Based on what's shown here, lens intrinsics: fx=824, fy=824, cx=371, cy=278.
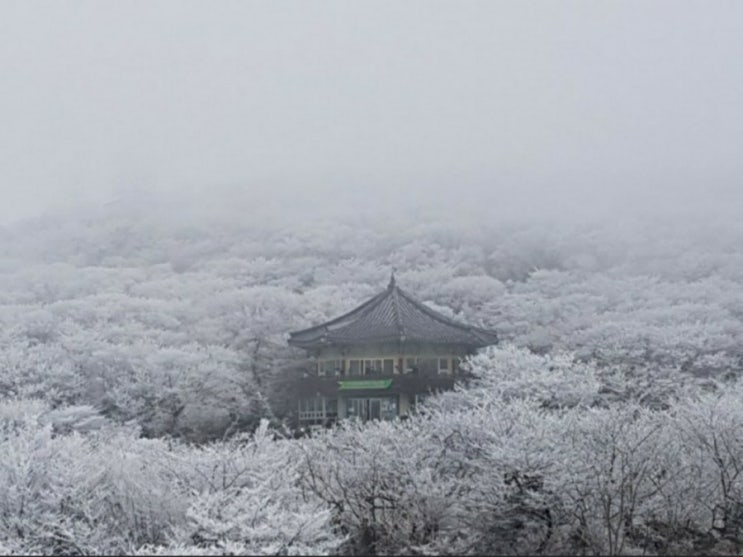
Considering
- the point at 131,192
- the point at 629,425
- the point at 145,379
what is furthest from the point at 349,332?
the point at 131,192

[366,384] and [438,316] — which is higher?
[438,316]

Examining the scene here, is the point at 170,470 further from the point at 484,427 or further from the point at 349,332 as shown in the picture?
the point at 349,332

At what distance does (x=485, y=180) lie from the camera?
36.0 meters

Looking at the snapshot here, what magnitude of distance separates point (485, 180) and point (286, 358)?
1619 cm

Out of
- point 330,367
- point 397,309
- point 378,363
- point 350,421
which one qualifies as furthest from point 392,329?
point 350,421

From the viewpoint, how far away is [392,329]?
21.7 meters

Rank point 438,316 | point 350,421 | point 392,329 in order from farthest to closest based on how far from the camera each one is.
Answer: point 438,316 < point 392,329 < point 350,421

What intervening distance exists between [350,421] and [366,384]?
496cm

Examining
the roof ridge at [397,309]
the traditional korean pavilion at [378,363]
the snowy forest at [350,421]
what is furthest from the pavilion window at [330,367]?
the roof ridge at [397,309]

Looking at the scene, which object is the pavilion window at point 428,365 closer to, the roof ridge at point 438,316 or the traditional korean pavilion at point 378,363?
the traditional korean pavilion at point 378,363

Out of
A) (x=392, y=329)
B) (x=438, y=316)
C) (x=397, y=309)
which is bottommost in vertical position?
(x=392, y=329)

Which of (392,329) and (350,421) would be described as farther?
(392,329)

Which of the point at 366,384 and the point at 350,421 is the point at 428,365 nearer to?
the point at 366,384

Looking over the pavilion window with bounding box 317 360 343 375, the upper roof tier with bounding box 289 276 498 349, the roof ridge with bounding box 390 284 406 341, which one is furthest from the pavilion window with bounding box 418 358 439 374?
the pavilion window with bounding box 317 360 343 375
